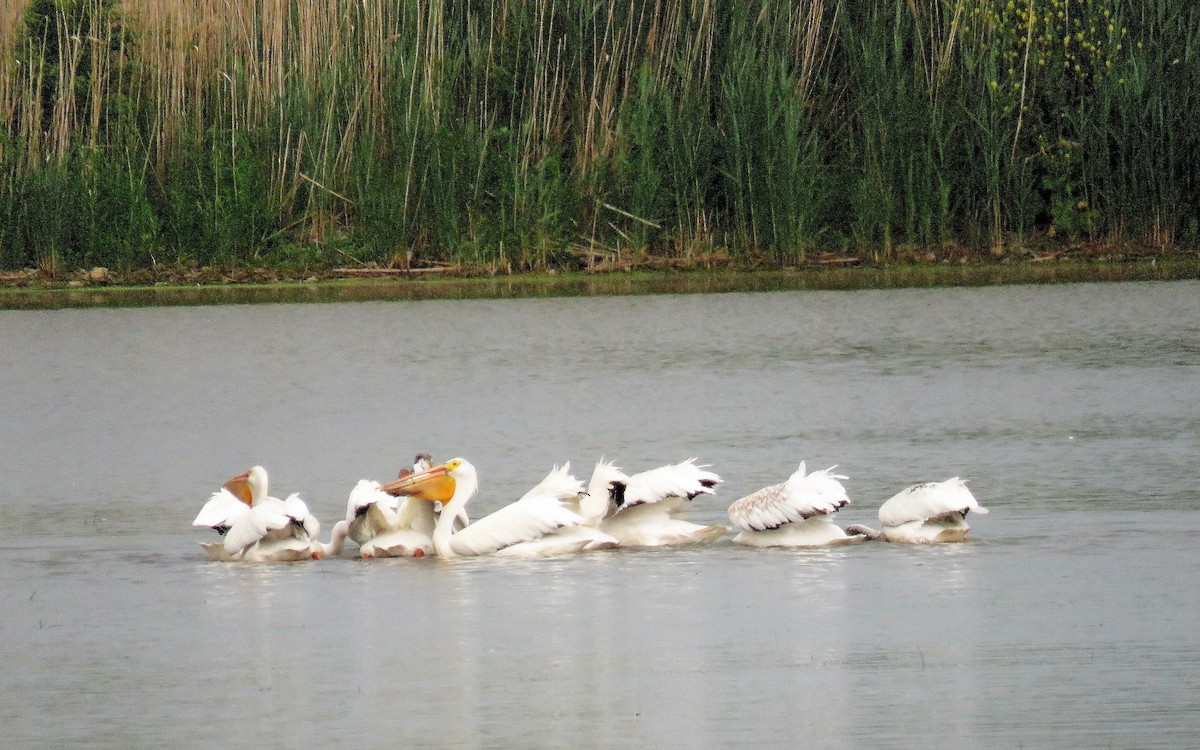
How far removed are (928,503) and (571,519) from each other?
1.21 m

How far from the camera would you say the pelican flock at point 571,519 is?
7.32 m

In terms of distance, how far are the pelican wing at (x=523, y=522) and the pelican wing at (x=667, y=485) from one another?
192 millimetres

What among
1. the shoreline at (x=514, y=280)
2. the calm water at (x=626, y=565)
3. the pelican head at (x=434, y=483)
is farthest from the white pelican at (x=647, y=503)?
the shoreline at (x=514, y=280)

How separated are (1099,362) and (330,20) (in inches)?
325

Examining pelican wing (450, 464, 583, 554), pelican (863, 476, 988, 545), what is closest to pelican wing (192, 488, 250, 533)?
pelican wing (450, 464, 583, 554)

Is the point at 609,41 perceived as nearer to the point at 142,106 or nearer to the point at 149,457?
the point at 142,106

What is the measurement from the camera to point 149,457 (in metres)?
9.97

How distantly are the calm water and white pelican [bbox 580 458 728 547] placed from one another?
169 millimetres

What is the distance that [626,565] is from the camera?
725cm

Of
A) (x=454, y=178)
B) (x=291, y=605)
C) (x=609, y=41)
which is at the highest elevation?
(x=609, y=41)

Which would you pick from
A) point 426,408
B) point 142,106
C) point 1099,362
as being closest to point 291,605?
point 426,408

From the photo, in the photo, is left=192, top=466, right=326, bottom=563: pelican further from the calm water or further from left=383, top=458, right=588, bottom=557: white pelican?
left=383, top=458, right=588, bottom=557: white pelican

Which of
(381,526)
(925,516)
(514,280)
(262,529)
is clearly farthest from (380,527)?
(514,280)

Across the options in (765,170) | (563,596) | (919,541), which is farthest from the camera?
(765,170)
